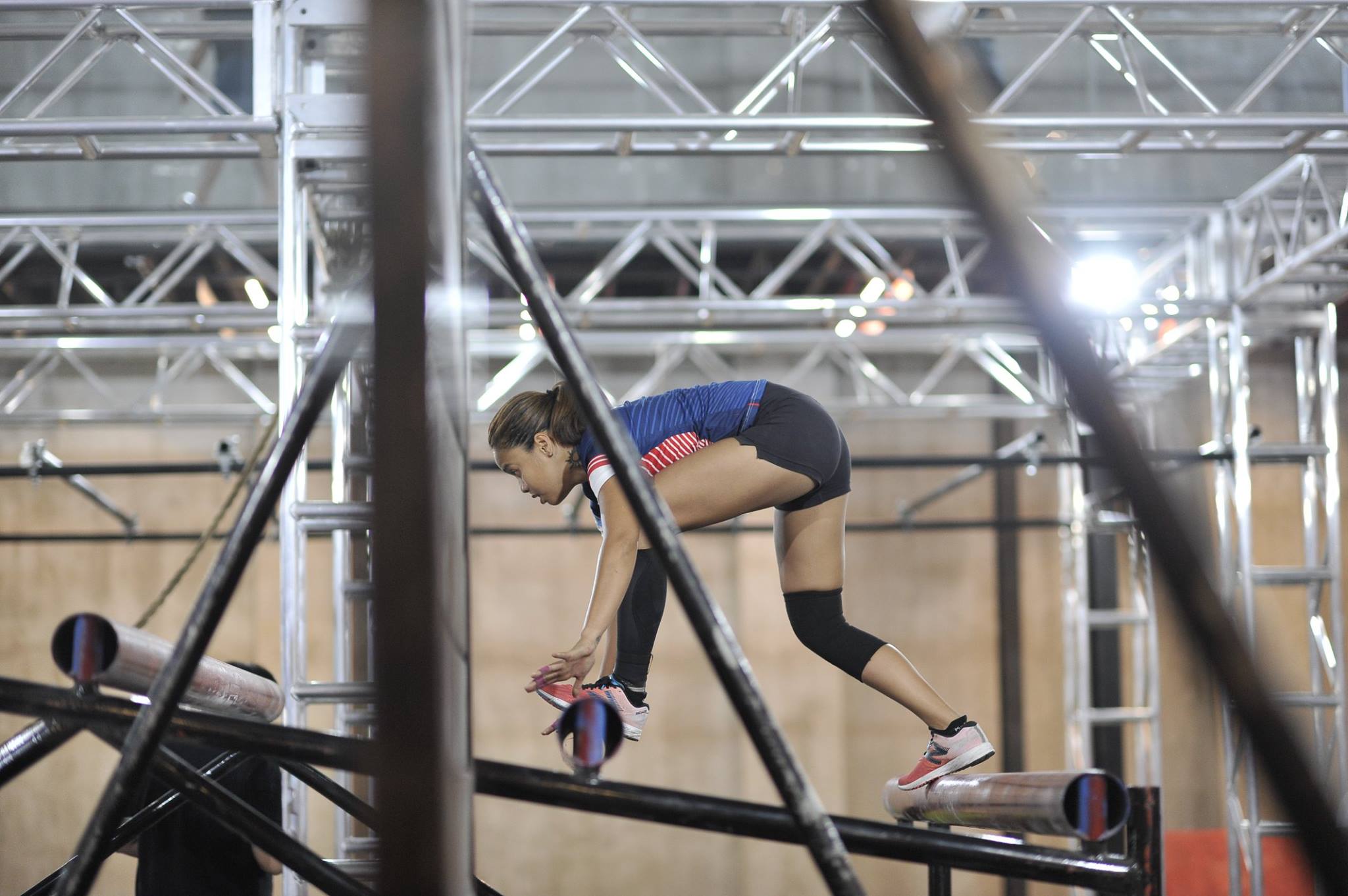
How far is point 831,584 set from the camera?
2.57 metres

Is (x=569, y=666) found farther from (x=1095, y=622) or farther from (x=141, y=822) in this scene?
(x=1095, y=622)

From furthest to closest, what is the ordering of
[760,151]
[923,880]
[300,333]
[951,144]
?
[923,880], [760,151], [300,333], [951,144]

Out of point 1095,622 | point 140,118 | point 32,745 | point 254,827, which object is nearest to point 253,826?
point 254,827

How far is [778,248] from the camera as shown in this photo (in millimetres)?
9562

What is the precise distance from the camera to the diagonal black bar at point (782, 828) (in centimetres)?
177

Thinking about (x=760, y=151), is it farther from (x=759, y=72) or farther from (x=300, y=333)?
(x=759, y=72)

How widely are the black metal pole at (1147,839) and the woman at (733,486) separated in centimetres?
51

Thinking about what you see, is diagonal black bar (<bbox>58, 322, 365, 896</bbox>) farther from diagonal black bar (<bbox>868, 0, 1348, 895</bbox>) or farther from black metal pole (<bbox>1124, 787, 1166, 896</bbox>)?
black metal pole (<bbox>1124, 787, 1166, 896</bbox>)

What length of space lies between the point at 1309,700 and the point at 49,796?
28.9ft

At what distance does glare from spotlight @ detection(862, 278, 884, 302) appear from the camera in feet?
26.6

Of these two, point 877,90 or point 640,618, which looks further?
point 877,90

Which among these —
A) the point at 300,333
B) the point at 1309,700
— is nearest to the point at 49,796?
the point at 300,333

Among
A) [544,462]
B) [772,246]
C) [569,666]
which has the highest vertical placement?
[772,246]

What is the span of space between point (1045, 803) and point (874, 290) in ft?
24.3
